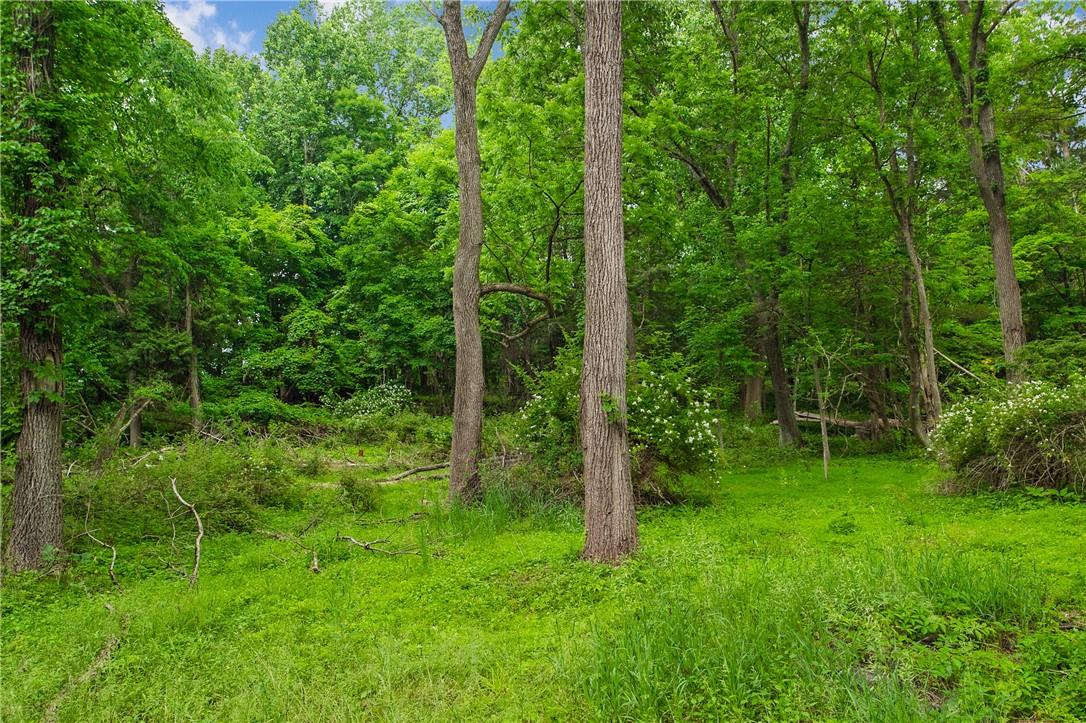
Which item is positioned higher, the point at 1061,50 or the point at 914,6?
the point at 914,6

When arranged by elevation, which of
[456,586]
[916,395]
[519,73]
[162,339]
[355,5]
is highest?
[355,5]

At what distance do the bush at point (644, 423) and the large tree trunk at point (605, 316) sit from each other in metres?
2.25

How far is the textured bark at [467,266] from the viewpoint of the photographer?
9.31m

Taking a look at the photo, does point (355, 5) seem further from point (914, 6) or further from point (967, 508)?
point (967, 508)

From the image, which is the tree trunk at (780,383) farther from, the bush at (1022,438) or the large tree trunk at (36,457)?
the large tree trunk at (36,457)

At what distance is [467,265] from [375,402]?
12.3 meters

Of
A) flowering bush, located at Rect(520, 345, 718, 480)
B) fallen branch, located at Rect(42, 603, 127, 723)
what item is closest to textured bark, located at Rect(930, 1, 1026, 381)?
flowering bush, located at Rect(520, 345, 718, 480)

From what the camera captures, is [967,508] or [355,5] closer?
[967,508]

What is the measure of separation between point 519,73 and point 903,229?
28.4ft

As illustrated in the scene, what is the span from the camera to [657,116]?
11.8m

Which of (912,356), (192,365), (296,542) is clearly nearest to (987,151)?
(912,356)

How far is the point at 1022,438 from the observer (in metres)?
8.00

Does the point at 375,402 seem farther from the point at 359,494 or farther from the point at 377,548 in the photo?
the point at 377,548

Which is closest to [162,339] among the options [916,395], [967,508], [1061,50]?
[967,508]
